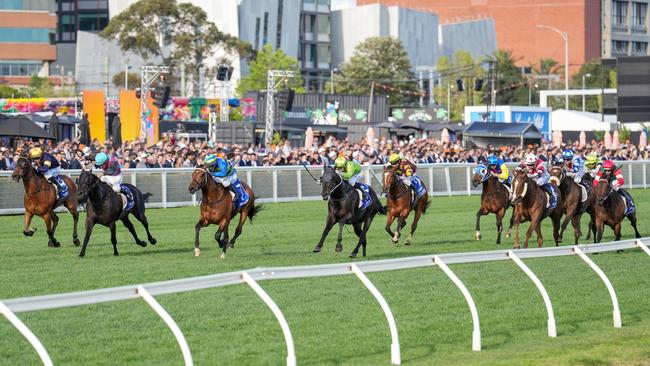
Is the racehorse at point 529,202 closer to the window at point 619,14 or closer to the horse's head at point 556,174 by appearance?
the horse's head at point 556,174

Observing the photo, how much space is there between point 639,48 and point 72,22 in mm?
67453

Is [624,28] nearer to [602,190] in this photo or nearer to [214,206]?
[602,190]

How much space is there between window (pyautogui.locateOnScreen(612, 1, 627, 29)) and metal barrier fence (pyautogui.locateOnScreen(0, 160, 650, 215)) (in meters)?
99.0

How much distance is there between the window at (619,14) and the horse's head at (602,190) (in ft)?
383

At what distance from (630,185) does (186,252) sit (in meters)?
28.6

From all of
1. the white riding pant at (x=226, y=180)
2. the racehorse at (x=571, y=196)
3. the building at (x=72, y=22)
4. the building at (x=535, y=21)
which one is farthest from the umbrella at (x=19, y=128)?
the building at (x=535, y=21)

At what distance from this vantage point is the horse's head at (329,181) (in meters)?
19.0

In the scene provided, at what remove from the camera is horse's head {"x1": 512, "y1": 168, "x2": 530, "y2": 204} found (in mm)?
20656

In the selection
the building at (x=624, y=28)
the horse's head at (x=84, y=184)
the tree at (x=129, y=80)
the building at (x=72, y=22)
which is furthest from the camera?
the building at (x=624, y=28)

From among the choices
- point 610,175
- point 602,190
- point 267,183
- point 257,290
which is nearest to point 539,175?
point 602,190

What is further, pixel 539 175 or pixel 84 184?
pixel 539 175

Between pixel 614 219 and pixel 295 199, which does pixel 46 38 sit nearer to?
pixel 295 199

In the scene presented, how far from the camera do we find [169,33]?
257 feet

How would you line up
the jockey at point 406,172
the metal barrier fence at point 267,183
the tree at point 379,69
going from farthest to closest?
the tree at point 379,69, the metal barrier fence at point 267,183, the jockey at point 406,172
